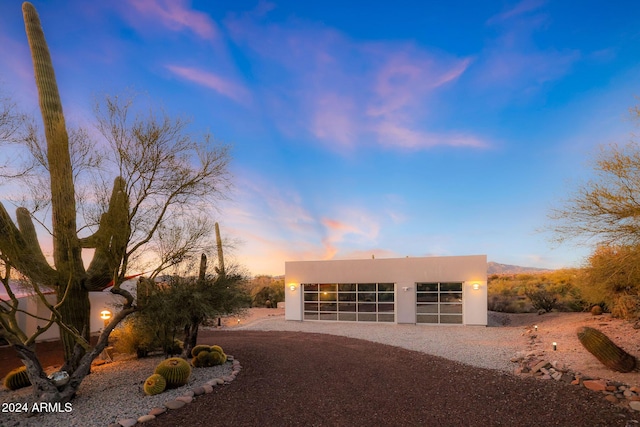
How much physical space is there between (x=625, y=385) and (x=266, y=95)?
38.5ft

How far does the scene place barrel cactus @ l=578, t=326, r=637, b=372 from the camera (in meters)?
7.74

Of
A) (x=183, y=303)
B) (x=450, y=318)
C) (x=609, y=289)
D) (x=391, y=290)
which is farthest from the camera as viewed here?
(x=391, y=290)

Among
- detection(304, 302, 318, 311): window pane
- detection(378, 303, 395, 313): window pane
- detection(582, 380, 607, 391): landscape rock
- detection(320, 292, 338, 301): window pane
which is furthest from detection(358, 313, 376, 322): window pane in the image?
detection(582, 380, 607, 391): landscape rock

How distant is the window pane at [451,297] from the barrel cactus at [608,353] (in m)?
8.96

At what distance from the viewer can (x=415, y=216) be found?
16.7m

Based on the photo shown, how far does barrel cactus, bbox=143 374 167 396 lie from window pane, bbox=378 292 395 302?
13.2m

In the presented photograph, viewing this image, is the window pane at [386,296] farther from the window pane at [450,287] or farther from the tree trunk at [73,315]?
the tree trunk at [73,315]

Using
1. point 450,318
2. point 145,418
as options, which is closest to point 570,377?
point 145,418

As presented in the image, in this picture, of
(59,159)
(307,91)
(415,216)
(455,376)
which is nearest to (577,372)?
(455,376)

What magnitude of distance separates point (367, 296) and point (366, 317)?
1087mm

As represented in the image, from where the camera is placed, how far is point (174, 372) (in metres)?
6.95

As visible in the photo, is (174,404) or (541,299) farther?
(541,299)

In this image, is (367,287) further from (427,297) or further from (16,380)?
(16,380)

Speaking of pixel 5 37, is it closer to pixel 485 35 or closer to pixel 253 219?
pixel 253 219
